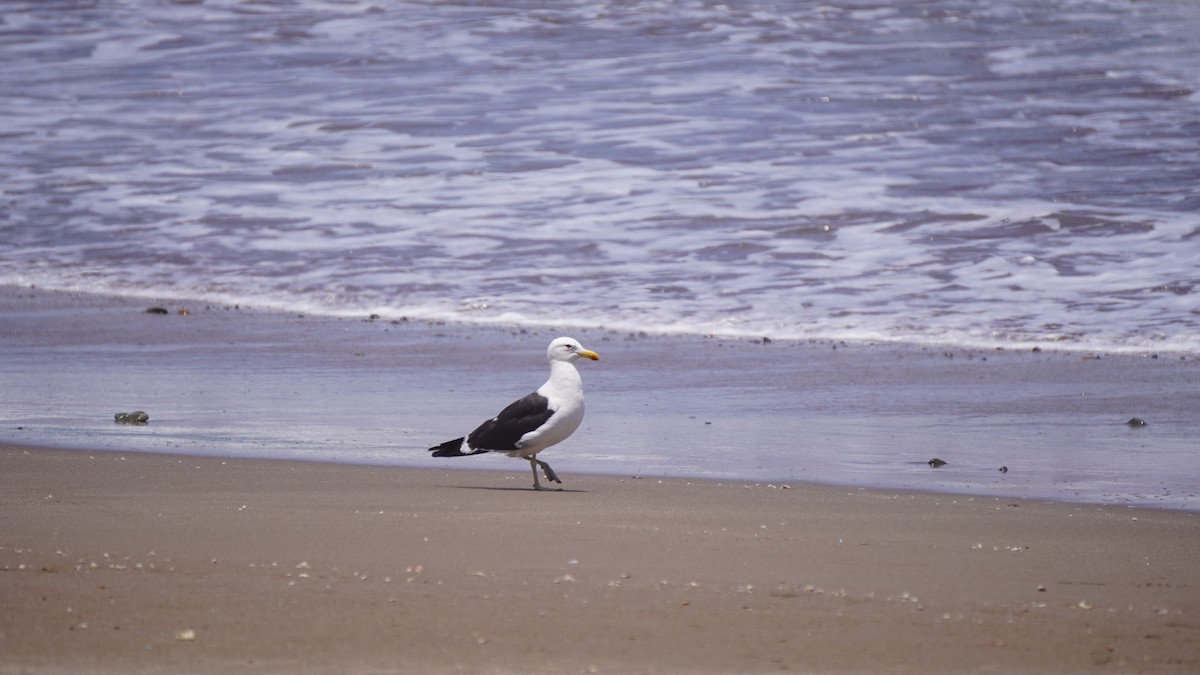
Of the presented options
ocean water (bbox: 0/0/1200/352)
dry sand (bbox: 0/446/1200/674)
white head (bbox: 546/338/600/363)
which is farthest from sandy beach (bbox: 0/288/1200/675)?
ocean water (bbox: 0/0/1200/352)

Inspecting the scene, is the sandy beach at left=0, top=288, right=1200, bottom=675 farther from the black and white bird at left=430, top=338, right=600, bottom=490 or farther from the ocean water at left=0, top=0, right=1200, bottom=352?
the ocean water at left=0, top=0, right=1200, bottom=352

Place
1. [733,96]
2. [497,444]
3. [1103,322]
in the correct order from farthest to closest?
[733,96], [1103,322], [497,444]

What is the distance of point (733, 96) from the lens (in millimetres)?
14859

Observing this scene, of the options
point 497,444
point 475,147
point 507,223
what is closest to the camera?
point 497,444

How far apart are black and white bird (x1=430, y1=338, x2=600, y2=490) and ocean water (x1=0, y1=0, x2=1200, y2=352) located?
3260 mm

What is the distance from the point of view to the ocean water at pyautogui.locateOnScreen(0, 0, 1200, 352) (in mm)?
9523

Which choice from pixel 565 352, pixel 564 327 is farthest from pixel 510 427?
pixel 564 327

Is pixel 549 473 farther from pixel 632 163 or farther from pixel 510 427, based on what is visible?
pixel 632 163

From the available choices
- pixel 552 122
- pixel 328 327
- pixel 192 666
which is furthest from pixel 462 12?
pixel 192 666

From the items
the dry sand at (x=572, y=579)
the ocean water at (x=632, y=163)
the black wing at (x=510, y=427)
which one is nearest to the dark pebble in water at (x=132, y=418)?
the dry sand at (x=572, y=579)

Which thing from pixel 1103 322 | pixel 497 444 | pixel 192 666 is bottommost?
pixel 1103 322

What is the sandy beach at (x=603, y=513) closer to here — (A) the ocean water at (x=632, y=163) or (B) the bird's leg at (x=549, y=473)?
(B) the bird's leg at (x=549, y=473)

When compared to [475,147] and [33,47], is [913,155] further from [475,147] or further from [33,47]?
[33,47]

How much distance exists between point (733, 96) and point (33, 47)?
29.1 feet
